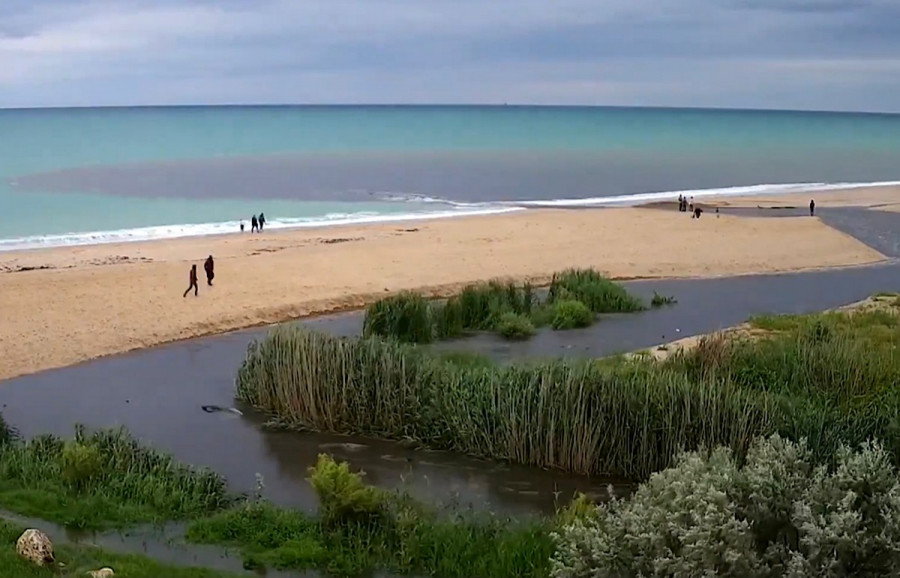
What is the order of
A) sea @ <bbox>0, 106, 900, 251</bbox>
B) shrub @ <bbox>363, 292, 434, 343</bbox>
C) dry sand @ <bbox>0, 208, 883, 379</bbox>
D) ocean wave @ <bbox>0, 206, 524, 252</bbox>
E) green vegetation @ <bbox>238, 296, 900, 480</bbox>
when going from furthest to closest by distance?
sea @ <bbox>0, 106, 900, 251</bbox> < ocean wave @ <bbox>0, 206, 524, 252</bbox> < dry sand @ <bbox>0, 208, 883, 379</bbox> < shrub @ <bbox>363, 292, 434, 343</bbox> < green vegetation @ <bbox>238, 296, 900, 480</bbox>

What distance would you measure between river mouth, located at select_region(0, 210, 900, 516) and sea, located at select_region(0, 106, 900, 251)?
22954 mm

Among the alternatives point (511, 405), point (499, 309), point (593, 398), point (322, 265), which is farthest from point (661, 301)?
point (593, 398)

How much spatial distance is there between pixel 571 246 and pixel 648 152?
250 feet

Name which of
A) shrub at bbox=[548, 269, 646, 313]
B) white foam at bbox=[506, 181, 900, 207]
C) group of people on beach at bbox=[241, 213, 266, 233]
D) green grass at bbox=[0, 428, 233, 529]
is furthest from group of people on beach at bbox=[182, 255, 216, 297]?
white foam at bbox=[506, 181, 900, 207]

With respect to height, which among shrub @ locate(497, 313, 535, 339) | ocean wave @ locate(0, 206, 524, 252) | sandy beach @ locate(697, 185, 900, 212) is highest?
sandy beach @ locate(697, 185, 900, 212)

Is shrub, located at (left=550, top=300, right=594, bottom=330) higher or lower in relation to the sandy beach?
lower

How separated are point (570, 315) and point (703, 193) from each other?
4533 centimetres

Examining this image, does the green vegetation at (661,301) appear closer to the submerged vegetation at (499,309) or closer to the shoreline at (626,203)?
the submerged vegetation at (499,309)

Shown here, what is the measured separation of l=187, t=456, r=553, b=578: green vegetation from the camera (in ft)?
30.6

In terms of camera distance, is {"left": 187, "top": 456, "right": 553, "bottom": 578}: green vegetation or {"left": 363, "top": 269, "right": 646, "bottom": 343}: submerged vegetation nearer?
{"left": 187, "top": 456, "right": 553, "bottom": 578}: green vegetation

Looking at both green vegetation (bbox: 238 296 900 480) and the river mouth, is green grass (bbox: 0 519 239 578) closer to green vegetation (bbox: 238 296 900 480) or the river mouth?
the river mouth

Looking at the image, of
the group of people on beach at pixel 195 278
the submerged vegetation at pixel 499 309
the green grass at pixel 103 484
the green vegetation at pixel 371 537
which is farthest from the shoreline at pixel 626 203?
the green vegetation at pixel 371 537

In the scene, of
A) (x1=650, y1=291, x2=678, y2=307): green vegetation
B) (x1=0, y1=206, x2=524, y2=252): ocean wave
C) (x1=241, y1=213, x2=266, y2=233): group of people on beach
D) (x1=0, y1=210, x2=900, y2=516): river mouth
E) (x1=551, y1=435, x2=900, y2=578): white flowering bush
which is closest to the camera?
(x1=551, y1=435, x2=900, y2=578): white flowering bush

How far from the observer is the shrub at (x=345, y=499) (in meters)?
9.92
